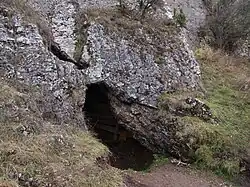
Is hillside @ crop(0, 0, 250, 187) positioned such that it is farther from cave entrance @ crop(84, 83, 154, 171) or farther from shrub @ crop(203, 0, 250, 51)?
shrub @ crop(203, 0, 250, 51)

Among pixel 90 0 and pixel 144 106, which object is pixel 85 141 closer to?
pixel 144 106

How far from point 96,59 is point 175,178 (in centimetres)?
464

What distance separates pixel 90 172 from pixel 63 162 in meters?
0.66

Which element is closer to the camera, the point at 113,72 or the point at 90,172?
the point at 90,172

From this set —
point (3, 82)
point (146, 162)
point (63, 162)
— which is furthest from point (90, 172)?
point (146, 162)

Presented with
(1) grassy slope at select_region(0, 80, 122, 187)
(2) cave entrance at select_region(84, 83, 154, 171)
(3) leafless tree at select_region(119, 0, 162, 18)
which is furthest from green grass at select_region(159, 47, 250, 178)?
(3) leafless tree at select_region(119, 0, 162, 18)

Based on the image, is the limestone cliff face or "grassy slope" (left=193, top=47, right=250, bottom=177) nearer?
the limestone cliff face

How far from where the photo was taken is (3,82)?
10.9 meters

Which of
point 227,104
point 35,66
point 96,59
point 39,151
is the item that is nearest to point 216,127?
point 227,104

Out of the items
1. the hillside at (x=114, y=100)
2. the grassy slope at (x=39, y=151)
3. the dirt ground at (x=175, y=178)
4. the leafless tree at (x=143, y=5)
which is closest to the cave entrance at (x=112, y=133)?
the hillside at (x=114, y=100)

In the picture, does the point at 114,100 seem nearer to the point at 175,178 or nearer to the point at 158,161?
the point at 158,161

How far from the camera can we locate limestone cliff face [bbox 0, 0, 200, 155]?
38.9ft

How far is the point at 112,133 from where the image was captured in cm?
1545

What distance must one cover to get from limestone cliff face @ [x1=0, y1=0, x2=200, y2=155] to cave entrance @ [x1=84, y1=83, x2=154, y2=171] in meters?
0.62
